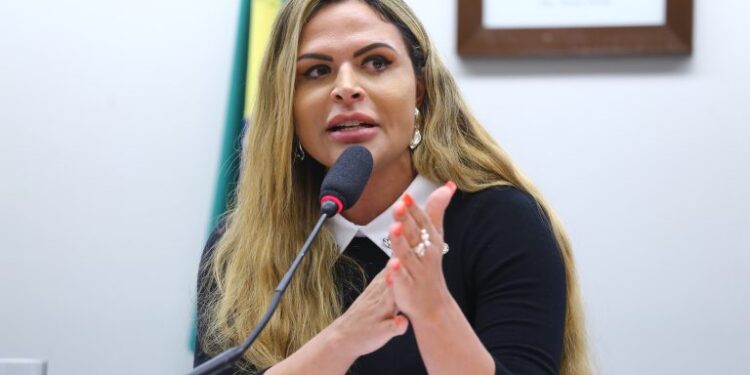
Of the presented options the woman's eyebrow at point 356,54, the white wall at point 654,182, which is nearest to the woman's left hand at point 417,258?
the woman's eyebrow at point 356,54

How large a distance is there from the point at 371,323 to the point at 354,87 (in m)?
0.45

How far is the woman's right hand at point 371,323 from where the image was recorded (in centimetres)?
125

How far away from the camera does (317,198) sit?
1.81m

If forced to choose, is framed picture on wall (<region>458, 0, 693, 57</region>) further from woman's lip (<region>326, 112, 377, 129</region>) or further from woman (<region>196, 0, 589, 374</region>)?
woman's lip (<region>326, 112, 377, 129</region>)

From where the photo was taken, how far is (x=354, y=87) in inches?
61.9

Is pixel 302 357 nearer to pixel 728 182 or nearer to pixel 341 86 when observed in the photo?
pixel 341 86

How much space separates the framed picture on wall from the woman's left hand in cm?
125

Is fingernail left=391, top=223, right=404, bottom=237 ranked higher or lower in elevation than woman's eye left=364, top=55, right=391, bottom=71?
lower

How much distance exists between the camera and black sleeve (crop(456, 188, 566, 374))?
145 cm

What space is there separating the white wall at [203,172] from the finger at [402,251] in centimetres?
130

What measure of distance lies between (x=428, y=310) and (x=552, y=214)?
51cm

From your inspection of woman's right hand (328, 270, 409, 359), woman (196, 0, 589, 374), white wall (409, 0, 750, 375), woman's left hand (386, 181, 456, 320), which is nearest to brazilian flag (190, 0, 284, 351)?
white wall (409, 0, 750, 375)

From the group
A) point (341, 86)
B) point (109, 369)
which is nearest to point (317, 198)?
point (341, 86)

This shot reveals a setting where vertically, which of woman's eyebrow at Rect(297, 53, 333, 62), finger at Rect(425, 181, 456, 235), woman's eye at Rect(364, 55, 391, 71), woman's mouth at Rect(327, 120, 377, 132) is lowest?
finger at Rect(425, 181, 456, 235)
